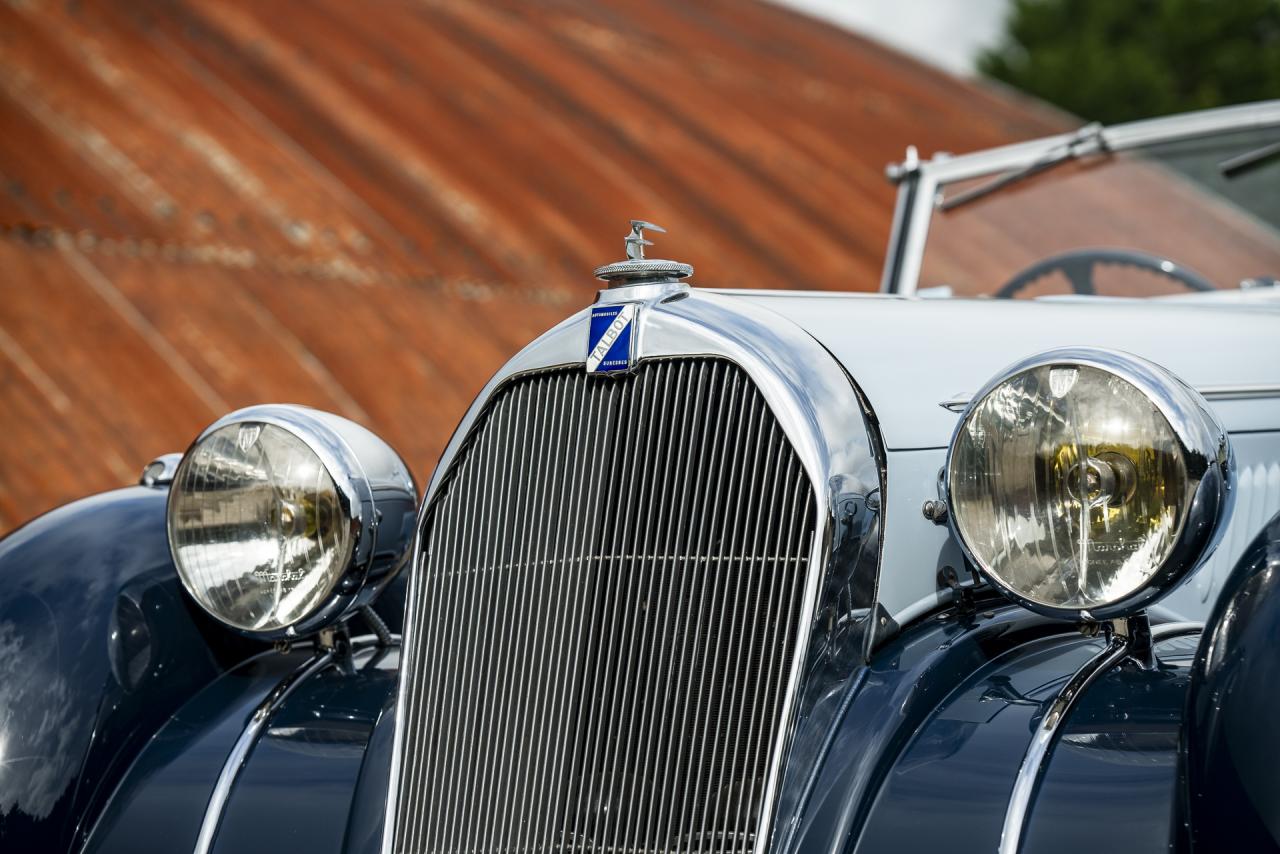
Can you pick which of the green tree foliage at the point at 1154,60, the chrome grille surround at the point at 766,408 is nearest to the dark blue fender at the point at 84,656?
the chrome grille surround at the point at 766,408

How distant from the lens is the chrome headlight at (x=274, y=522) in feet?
7.56

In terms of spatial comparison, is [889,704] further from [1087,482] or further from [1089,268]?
[1089,268]

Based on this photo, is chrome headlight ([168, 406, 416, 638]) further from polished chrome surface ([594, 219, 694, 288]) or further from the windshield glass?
the windshield glass

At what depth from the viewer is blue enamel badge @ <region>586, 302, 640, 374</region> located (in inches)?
81.4

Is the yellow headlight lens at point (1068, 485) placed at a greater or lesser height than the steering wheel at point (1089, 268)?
lesser

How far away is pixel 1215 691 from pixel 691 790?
2.28 feet

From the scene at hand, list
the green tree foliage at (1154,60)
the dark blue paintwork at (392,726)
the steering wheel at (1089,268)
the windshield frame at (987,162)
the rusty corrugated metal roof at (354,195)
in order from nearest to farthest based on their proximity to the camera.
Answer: the dark blue paintwork at (392,726)
the steering wheel at (1089,268)
the windshield frame at (987,162)
the rusty corrugated metal roof at (354,195)
the green tree foliage at (1154,60)

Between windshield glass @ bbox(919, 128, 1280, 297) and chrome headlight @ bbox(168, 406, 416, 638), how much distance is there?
6.14 feet

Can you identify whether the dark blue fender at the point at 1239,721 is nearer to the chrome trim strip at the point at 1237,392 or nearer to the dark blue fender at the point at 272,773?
the chrome trim strip at the point at 1237,392

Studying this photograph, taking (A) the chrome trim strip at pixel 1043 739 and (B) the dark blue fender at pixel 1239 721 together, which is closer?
(B) the dark blue fender at pixel 1239 721

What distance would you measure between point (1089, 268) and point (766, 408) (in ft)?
6.25

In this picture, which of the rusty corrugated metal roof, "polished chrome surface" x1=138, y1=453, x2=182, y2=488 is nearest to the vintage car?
"polished chrome surface" x1=138, y1=453, x2=182, y2=488

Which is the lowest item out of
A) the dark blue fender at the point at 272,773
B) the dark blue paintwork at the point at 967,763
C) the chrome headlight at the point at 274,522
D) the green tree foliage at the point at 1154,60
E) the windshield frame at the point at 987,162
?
the dark blue fender at the point at 272,773

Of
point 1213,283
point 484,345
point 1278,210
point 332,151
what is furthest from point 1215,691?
point 332,151
